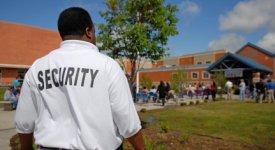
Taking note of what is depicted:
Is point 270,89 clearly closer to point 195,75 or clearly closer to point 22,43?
point 195,75

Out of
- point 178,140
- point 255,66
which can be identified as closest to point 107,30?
point 178,140

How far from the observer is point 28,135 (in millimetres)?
2135

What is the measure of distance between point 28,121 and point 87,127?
1.64ft

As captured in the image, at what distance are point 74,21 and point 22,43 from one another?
46.0 meters

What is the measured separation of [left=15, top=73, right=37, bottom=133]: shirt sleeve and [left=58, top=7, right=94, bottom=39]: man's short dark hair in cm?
47

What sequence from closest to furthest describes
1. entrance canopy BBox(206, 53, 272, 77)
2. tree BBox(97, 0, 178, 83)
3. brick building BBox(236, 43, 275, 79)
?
tree BBox(97, 0, 178, 83) < entrance canopy BBox(206, 53, 272, 77) < brick building BBox(236, 43, 275, 79)

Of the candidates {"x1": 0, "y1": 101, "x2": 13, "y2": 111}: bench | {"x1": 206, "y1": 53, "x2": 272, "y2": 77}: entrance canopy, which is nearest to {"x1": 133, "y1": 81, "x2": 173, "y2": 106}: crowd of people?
{"x1": 0, "y1": 101, "x2": 13, "y2": 111}: bench

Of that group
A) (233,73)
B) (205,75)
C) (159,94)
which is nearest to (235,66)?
(233,73)

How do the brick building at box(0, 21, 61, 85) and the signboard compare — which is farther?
the brick building at box(0, 21, 61, 85)

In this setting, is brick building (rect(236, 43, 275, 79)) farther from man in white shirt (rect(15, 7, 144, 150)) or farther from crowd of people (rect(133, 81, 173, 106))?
man in white shirt (rect(15, 7, 144, 150))

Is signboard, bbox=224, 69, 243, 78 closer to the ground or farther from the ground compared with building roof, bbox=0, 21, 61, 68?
closer to the ground

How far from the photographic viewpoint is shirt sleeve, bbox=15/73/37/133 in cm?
205

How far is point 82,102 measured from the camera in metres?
1.88

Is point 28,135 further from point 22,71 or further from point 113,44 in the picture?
point 22,71
